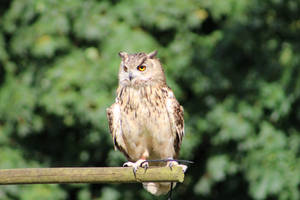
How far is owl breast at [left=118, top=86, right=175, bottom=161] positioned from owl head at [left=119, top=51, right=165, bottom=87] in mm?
79

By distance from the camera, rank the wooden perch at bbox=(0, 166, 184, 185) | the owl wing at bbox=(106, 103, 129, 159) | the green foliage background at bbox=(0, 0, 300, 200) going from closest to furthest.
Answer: the wooden perch at bbox=(0, 166, 184, 185) → the owl wing at bbox=(106, 103, 129, 159) → the green foliage background at bbox=(0, 0, 300, 200)

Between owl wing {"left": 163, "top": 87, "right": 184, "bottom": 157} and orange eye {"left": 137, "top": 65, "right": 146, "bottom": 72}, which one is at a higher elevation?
orange eye {"left": 137, "top": 65, "right": 146, "bottom": 72}

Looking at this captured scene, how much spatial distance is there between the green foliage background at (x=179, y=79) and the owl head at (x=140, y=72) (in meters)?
1.33

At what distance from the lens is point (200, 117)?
253 inches

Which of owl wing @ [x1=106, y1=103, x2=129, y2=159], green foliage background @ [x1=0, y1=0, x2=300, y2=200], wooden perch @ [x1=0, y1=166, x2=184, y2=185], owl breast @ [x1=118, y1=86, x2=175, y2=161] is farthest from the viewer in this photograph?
green foliage background @ [x1=0, y1=0, x2=300, y2=200]

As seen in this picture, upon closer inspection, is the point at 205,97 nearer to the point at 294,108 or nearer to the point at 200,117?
the point at 200,117

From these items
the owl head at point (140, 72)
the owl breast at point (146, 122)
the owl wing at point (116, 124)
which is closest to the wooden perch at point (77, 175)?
the owl breast at point (146, 122)

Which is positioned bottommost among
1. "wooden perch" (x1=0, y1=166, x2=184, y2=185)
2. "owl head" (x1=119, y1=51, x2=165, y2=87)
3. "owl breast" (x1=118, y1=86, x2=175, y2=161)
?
"wooden perch" (x1=0, y1=166, x2=184, y2=185)

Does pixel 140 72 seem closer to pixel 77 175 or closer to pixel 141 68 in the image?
pixel 141 68

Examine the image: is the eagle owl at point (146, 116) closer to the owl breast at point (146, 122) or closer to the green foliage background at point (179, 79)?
the owl breast at point (146, 122)

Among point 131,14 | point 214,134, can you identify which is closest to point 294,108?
point 214,134

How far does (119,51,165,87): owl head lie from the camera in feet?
14.8

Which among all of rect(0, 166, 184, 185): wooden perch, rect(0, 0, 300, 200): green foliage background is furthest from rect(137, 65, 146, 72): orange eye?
rect(0, 166, 184, 185): wooden perch

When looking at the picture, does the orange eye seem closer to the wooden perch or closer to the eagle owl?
the eagle owl
